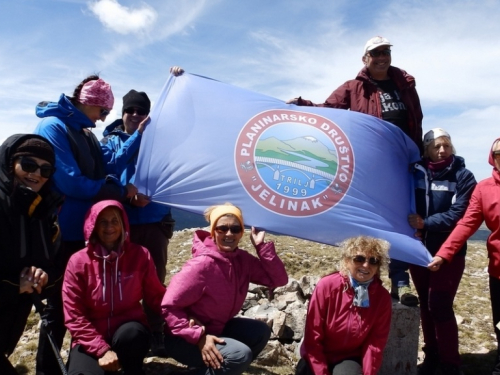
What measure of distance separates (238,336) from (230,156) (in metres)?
2.28

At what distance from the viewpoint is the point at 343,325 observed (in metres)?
5.00

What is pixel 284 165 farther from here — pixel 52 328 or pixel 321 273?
pixel 321 273

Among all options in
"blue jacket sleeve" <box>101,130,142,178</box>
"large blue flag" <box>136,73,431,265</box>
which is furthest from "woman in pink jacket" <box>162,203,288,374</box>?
"blue jacket sleeve" <box>101,130,142,178</box>

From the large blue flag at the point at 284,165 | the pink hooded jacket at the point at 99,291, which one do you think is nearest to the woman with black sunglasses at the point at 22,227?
the pink hooded jacket at the point at 99,291

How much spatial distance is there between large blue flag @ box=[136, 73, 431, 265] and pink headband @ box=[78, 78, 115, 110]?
3.22 ft

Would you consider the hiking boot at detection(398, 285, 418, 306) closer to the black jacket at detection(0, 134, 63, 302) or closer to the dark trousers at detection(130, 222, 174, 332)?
the dark trousers at detection(130, 222, 174, 332)

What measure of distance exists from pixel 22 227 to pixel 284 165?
322 centimetres

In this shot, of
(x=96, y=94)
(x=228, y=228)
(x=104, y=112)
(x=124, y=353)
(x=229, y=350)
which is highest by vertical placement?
(x=96, y=94)

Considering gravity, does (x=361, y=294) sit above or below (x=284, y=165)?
below

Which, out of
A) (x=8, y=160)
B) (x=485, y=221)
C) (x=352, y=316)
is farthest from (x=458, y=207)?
(x=8, y=160)

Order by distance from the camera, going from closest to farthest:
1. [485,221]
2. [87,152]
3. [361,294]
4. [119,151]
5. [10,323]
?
[10,323] < [361,294] < [87,152] < [485,221] < [119,151]

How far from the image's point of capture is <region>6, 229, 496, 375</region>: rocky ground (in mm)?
6219

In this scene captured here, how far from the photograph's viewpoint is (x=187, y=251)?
17.8 m

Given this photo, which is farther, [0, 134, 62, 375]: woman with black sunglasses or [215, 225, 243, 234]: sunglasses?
[215, 225, 243, 234]: sunglasses
